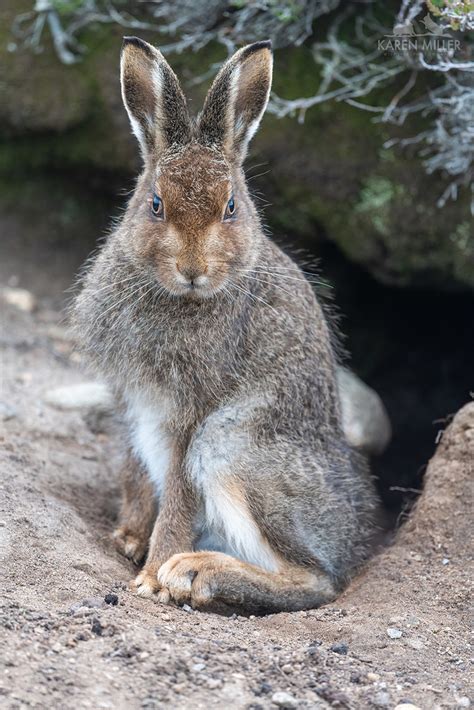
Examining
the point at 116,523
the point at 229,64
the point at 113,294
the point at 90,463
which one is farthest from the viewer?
the point at 90,463

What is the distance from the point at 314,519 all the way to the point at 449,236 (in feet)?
9.92

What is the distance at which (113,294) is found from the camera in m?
5.00

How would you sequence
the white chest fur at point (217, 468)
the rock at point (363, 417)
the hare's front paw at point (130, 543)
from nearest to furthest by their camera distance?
the white chest fur at point (217, 468), the hare's front paw at point (130, 543), the rock at point (363, 417)

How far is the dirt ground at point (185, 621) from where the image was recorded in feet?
11.3

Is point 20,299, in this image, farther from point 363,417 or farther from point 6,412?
point 363,417

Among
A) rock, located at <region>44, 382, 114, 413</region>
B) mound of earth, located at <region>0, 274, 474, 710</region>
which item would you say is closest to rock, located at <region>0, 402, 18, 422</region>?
mound of earth, located at <region>0, 274, 474, 710</region>

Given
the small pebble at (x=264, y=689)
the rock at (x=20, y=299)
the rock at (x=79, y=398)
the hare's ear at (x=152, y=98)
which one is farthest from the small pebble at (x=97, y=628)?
the rock at (x=20, y=299)

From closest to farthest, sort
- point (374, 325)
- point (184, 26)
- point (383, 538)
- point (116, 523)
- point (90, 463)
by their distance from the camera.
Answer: point (116, 523) → point (90, 463) → point (383, 538) → point (184, 26) → point (374, 325)

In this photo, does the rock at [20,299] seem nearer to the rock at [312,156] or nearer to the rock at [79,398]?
the rock at [312,156]

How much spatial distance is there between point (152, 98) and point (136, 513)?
227cm

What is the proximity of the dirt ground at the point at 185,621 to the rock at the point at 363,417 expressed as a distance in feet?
6.42

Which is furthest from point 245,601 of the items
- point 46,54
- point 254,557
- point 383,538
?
point 46,54

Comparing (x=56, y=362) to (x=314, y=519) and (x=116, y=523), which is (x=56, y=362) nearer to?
(x=116, y=523)

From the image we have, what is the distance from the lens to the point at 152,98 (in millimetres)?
4730
